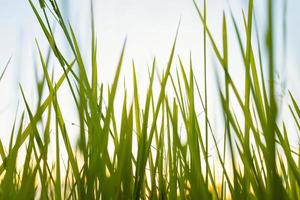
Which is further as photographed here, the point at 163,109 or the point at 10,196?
the point at 163,109

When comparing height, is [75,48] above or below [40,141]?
above

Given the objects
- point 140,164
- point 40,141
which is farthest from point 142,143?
point 40,141

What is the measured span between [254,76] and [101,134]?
10.9 inches

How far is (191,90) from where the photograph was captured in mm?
903

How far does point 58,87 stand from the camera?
88cm

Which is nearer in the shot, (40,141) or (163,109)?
(40,141)

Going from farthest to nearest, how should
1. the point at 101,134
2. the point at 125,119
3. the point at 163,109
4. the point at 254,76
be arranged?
the point at 163,109 < the point at 125,119 < the point at 101,134 < the point at 254,76

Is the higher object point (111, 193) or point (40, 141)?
point (40, 141)

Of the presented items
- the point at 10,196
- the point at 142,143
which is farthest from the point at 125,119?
the point at 10,196

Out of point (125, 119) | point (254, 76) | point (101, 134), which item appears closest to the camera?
point (254, 76)

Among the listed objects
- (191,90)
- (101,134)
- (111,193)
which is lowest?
(111,193)

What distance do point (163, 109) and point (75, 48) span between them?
327mm

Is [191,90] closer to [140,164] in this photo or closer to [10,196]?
[140,164]

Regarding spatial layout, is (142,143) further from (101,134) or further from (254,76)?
(254,76)
